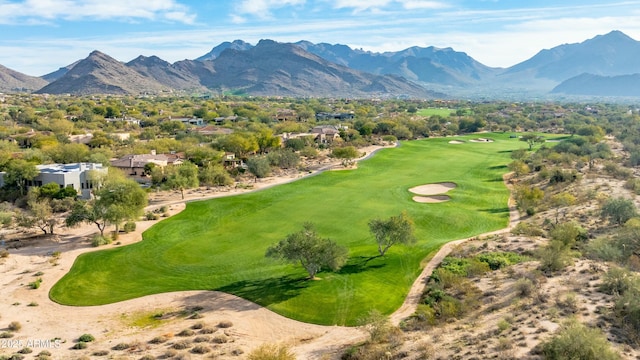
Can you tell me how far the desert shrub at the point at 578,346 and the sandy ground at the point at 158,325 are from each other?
9.98 meters

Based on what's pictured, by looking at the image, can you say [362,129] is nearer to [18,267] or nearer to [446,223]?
[446,223]

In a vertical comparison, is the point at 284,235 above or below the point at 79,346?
above

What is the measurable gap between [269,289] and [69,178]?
125 feet

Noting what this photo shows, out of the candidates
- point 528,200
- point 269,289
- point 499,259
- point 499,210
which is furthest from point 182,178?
point 528,200

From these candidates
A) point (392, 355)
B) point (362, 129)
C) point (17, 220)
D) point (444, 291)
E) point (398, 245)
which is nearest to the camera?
point (392, 355)

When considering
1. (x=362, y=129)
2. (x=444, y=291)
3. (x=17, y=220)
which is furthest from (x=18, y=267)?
(x=362, y=129)

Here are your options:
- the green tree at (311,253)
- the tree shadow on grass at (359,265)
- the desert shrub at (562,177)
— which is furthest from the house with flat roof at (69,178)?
the desert shrub at (562,177)

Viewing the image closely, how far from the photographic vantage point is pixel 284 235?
155 feet

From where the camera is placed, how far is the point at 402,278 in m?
36.0

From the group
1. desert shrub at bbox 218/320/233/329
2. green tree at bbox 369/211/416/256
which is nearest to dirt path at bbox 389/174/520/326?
green tree at bbox 369/211/416/256

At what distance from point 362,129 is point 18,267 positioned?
9687 centimetres

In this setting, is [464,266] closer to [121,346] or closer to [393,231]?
[393,231]

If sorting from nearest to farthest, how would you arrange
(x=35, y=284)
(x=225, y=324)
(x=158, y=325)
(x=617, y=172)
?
(x=225, y=324) < (x=158, y=325) < (x=35, y=284) < (x=617, y=172)

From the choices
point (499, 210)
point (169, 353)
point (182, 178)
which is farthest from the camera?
point (182, 178)
